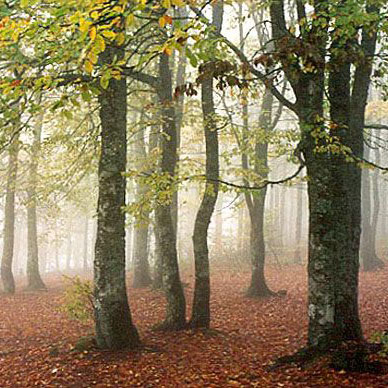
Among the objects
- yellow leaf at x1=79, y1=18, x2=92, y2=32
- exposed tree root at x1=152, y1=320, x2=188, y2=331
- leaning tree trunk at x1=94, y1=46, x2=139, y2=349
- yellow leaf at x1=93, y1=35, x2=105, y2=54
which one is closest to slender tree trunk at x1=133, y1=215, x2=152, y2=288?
exposed tree root at x1=152, y1=320, x2=188, y2=331

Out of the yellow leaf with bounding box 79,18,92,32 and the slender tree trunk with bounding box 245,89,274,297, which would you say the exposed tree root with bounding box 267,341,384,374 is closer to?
the yellow leaf with bounding box 79,18,92,32

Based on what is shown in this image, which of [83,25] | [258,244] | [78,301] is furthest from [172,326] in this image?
[83,25]

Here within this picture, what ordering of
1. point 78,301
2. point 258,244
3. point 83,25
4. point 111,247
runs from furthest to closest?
1. point 258,244
2. point 78,301
3. point 111,247
4. point 83,25

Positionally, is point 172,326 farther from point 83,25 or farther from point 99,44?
point 83,25

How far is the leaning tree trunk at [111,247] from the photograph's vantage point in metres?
9.06

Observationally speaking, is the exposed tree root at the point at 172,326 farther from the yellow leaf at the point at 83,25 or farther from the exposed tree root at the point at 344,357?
the yellow leaf at the point at 83,25

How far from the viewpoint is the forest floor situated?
7.38 m

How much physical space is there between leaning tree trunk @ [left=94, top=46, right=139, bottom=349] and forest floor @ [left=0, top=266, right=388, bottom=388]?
445 millimetres


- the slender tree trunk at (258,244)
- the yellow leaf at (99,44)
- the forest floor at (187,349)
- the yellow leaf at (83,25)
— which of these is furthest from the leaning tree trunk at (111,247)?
the slender tree trunk at (258,244)

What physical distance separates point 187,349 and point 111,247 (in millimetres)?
2606

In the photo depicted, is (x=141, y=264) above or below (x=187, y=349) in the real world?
above

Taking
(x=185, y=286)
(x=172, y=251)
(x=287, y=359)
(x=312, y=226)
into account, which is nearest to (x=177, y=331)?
(x=172, y=251)

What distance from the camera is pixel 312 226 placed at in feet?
24.3

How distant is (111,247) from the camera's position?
9.07m
